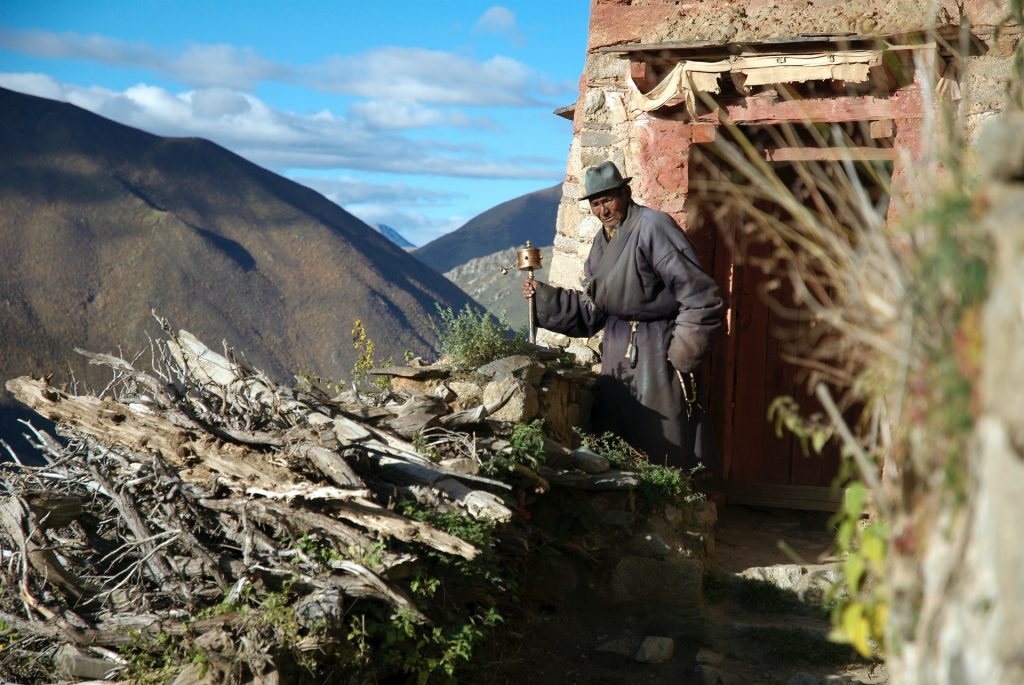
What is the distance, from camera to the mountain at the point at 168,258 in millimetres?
12492

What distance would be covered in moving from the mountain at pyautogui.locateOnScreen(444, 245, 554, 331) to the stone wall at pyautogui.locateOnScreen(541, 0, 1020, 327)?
7.24m

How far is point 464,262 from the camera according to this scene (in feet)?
68.7

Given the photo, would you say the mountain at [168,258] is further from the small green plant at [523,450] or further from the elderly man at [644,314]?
the small green plant at [523,450]

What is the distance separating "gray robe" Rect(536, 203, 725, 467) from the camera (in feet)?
19.3

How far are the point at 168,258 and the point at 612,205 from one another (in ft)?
29.0

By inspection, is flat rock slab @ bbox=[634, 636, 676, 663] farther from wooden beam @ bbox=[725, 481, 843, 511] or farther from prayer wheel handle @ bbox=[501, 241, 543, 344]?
wooden beam @ bbox=[725, 481, 843, 511]

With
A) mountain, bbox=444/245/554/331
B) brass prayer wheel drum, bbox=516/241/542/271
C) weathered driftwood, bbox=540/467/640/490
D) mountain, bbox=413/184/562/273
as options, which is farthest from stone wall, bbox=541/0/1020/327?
mountain, bbox=413/184/562/273

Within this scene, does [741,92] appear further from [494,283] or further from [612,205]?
[494,283]

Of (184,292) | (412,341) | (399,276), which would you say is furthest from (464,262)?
(184,292)

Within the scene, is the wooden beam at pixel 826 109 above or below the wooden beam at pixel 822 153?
above

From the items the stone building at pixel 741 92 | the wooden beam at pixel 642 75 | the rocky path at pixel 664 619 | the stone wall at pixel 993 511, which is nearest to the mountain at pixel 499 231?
the stone building at pixel 741 92

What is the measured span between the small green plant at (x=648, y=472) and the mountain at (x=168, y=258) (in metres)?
7.81

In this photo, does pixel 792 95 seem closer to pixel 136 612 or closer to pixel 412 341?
pixel 136 612

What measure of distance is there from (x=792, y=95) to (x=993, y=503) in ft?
16.0
